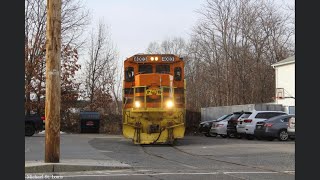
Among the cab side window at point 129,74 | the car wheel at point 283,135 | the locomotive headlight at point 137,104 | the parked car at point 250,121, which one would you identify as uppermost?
the cab side window at point 129,74

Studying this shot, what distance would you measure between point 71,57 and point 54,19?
1307 inches

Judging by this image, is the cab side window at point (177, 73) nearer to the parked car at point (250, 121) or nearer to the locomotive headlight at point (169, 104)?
the locomotive headlight at point (169, 104)

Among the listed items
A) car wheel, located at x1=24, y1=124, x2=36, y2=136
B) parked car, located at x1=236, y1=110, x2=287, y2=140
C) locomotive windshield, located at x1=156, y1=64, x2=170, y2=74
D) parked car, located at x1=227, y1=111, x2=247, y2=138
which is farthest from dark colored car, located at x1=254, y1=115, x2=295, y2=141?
car wheel, located at x1=24, y1=124, x2=36, y2=136

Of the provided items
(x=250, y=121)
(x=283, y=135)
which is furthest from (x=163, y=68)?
Answer: (x=283, y=135)

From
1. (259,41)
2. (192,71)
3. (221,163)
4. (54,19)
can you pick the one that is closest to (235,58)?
(259,41)

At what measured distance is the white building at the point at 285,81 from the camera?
41.2 metres

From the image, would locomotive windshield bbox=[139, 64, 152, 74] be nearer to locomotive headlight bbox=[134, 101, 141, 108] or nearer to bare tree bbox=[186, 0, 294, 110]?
locomotive headlight bbox=[134, 101, 141, 108]

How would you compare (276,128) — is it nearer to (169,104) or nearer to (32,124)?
(169,104)

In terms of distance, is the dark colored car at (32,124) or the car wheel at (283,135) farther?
the dark colored car at (32,124)

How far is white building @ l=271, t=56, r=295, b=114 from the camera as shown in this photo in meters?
41.2

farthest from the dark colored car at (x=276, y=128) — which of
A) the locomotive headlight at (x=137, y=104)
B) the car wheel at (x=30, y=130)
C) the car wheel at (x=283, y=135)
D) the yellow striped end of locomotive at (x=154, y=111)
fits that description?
the car wheel at (x=30, y=130)

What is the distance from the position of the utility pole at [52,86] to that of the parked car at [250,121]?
1726 cm

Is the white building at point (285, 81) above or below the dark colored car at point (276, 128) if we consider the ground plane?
above

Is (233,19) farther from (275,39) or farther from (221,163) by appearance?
(221,163)
